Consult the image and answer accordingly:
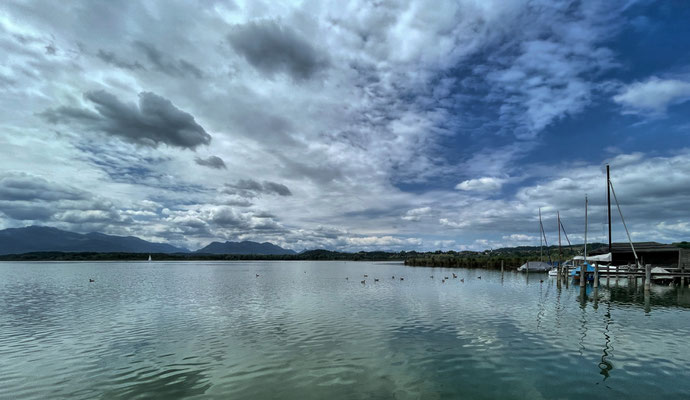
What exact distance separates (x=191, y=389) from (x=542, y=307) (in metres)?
31.0

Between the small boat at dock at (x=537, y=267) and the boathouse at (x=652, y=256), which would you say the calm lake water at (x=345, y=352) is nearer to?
the boathouse at (x=652, y=256)

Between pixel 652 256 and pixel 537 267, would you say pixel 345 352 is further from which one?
pixel 537 267

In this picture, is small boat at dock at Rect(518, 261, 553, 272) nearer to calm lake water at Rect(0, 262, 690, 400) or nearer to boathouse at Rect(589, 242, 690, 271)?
boathouse at Rect(589, 242, 690, 271)

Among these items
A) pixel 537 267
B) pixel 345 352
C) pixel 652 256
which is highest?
pixel 652 256

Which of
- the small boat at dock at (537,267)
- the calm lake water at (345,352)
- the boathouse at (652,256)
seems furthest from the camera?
the small boat at dock at (537,267)

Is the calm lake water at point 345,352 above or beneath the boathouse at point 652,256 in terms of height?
beneath

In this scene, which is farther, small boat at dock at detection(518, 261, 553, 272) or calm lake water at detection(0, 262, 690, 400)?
small boat at dock at detection(518, 261, 553, 272)

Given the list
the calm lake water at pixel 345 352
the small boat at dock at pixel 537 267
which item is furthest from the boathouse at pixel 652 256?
the calm lake water at pixel 345 352

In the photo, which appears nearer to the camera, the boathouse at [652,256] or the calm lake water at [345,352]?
the calm lake water at [345,352]

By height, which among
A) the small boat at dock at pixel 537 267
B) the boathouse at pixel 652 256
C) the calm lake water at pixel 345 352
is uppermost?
the boathouse at pixel 652 256

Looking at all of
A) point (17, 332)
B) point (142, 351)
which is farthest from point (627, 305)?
point (17, 332)

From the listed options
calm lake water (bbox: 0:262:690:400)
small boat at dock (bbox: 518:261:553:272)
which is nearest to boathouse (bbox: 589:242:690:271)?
small boat at dock (bbox: 518:261:553:272)

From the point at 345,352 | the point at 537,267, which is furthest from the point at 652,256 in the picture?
the point at 345,352

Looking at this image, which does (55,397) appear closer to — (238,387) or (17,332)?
(238,387)
